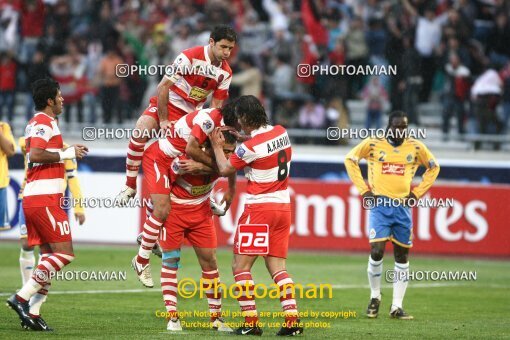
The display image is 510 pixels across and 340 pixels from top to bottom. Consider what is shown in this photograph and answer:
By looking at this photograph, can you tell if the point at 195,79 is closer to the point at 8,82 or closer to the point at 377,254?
the point at 377,254

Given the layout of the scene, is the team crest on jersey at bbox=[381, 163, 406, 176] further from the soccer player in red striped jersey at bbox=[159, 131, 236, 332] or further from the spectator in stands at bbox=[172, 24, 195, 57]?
the spectator in stands at bbox=[172, 24, 195, 57]

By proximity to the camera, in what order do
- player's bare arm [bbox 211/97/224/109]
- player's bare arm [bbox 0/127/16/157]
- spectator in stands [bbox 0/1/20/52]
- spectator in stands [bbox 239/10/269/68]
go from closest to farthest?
player's bare arm [bbox 211/97/224/109] → player's bare arm [bbox 0/127/16/157] → spectator in stands [bbox 239/10/269/68] → spectator in stands [bbox 0/1/20/52]

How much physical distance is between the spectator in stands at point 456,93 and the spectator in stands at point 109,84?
753cm

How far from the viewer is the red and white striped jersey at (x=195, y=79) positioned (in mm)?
12383

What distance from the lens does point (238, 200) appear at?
21375mm

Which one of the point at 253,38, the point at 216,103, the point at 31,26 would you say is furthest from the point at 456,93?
the point at 216,103

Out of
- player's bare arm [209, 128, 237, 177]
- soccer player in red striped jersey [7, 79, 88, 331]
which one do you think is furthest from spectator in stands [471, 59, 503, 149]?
soccer player in red striped jersey [7, 79, 88, 331]

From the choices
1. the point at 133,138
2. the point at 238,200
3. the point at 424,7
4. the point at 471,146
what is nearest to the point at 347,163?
the point at 133,138

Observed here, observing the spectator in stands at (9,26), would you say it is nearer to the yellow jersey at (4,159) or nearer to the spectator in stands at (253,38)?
the spectator in stands at (253,38)

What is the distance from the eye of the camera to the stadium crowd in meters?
23.2

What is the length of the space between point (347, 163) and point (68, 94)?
Answer: 11.5m

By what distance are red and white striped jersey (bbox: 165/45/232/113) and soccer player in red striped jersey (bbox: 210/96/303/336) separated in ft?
5.39

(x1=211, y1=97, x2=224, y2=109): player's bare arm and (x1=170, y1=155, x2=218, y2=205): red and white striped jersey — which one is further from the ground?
(x1=211, y1=97, x2=224, y2=109): player's bare arm

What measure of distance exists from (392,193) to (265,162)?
10.7 feet
